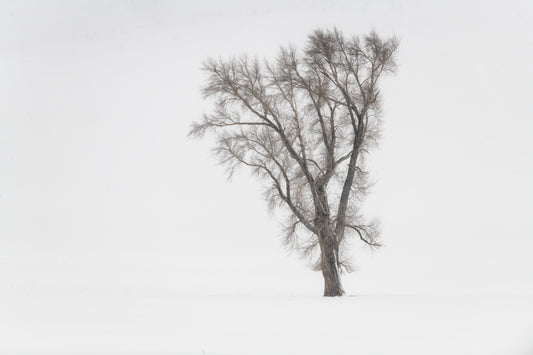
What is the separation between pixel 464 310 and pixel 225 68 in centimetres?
1101

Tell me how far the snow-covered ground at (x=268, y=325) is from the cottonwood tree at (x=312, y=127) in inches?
92.7

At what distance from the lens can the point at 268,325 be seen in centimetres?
1916

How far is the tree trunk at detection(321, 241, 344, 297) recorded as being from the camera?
997 inches

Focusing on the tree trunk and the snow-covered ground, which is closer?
the snow-covered ground

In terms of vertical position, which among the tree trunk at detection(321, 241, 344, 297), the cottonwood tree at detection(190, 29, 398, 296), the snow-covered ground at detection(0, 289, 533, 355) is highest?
the cottonwood tree at detection(190, 29, 398, 296)

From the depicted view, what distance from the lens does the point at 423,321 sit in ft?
63.1

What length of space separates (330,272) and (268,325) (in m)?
6.64

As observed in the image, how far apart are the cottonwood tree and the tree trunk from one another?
33 mm

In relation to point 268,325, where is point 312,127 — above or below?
above

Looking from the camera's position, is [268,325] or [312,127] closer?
[268,325]

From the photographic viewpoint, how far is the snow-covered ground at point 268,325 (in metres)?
16.1

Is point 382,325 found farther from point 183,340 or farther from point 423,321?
point 183,340

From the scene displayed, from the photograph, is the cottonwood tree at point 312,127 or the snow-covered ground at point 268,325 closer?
the snow-covered ground at point 268,325

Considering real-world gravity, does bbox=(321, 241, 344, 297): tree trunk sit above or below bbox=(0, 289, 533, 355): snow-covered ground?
above
